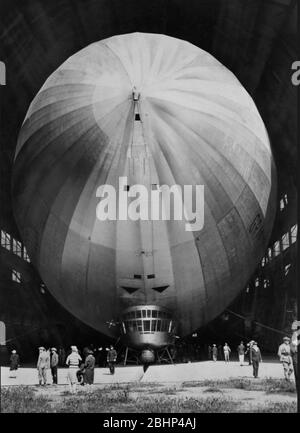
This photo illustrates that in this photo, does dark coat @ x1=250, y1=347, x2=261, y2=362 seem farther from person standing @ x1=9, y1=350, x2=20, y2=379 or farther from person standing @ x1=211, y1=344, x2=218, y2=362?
person standing @ x1=9, y1=350, x2=20, y2=379

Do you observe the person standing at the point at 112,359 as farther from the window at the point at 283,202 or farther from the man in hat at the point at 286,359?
the window at the point at 283,202

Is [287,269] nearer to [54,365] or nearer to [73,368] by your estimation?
[73,368]

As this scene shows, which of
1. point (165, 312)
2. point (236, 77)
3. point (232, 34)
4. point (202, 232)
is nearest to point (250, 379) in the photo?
point (165, 312)

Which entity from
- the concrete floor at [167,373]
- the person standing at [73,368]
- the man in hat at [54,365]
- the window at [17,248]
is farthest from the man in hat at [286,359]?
the window at [17,248]

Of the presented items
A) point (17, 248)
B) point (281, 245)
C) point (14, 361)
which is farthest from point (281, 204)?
point (14, 361)

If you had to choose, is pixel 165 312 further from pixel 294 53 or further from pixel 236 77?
pixel 294 53
